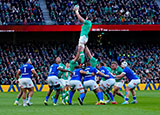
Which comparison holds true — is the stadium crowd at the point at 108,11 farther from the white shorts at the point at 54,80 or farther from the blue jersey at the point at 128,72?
the white shorts at the point at 54,80

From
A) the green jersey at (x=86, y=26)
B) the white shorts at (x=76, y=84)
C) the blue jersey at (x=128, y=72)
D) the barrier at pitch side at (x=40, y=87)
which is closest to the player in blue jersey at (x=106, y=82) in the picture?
the blue jersey at (x=128, y=72)

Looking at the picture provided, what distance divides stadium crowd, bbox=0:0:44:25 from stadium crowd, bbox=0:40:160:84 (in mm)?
2866

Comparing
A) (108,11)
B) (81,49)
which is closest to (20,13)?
(108,11)

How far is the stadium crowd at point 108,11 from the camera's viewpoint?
4325 cm

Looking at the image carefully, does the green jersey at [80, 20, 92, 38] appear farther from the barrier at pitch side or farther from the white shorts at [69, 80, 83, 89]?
the barrier at pitch side

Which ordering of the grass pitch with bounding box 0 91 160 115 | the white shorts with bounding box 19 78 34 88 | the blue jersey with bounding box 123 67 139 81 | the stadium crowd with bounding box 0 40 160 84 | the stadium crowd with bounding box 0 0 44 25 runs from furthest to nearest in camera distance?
1. the stadium crowd with bounding box 0 0 44 25
2. the stadium crowd with bounding box 0 40 160 84
3. the blue jersey with bounding box 123 67 139 81
4. the white shorts with bounding box 19 78 34 88
5. the grass pitch with bounding box 0 91 160 115

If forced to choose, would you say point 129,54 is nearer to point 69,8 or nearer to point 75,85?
point 69,8

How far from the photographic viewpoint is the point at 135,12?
44844 millimetres

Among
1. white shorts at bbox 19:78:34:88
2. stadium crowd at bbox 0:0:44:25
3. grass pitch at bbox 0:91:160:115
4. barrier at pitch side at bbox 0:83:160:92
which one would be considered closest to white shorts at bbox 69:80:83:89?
grass pitch at bbox 0:91:160:115

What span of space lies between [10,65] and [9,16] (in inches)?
211

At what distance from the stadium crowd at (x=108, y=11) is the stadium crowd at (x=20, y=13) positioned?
5.81 ft

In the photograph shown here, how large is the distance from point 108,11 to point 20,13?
29.7 ft

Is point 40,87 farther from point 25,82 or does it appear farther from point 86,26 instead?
point 86,26

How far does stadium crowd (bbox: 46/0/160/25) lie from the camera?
43.2 m
